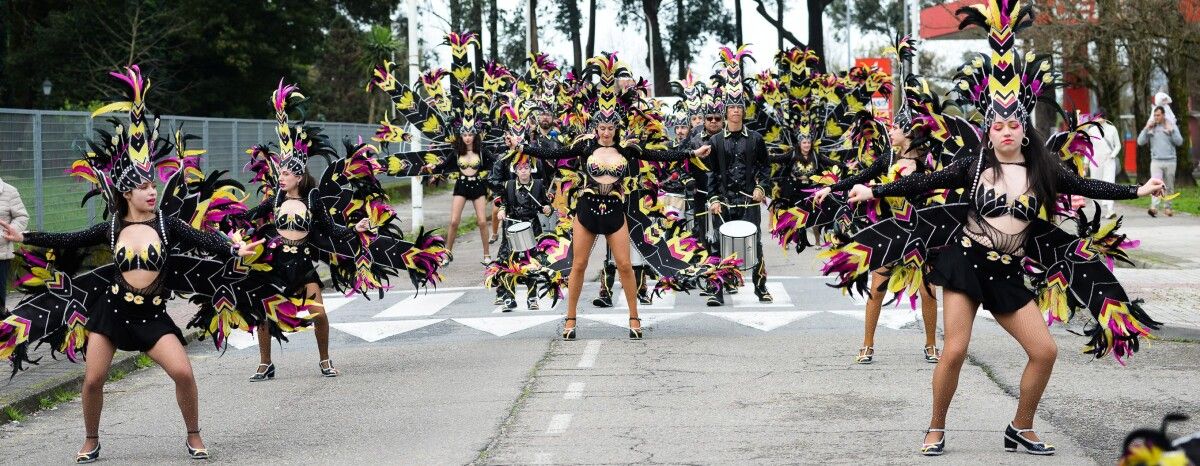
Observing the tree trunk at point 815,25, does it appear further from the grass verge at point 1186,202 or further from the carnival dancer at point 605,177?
the carnival dancer at point 605,177

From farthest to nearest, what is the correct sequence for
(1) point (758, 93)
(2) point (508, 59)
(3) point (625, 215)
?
(2) point (508, 59), (1) point (758, 93), (3) point (625, 215)

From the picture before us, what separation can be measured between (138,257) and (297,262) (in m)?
2.56

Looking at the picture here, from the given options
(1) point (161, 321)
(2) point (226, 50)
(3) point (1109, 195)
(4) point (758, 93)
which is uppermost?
(2) point (226, 50)

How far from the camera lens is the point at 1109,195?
7129 millimetres

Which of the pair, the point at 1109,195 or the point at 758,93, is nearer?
the point at 1109,195

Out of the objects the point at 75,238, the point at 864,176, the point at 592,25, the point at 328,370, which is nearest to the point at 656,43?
the point at 592,25

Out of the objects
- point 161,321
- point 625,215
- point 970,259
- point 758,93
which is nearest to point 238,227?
point 161,321

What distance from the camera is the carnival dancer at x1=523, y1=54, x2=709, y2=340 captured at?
11922mm

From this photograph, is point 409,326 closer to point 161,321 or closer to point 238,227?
point 238,227

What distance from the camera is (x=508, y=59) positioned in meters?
74.6

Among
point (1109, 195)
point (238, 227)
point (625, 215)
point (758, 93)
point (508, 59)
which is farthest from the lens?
point (508, 59)

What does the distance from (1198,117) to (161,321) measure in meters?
44.1

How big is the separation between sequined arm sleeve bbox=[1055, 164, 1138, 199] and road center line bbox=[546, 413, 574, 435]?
2.94m

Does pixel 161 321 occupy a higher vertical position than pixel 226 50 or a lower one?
lower
